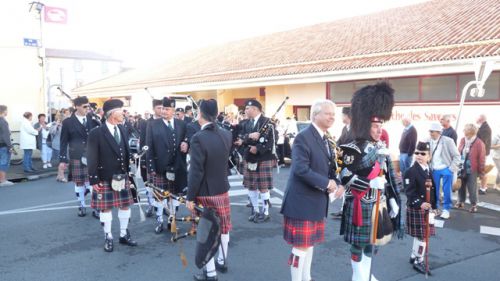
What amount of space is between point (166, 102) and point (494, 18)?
1110 cm

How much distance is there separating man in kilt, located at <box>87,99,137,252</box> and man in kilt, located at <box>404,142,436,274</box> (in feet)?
11.5

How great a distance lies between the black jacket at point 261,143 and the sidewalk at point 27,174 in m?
7.66

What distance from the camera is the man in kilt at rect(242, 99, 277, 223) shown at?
20.8 ft

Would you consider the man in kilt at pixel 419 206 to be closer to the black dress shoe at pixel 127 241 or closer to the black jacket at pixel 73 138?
the black dress shoe at pixel 127 241

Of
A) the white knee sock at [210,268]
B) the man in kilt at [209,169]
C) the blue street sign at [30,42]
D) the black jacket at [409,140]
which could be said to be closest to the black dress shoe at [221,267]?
the man in kilt at [209,169]

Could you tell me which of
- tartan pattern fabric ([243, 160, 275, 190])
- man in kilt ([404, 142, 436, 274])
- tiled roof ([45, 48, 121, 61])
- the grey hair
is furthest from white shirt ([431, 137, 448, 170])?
tiled roof ([45, 48, 121, 61])

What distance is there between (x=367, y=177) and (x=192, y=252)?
2.59 meters

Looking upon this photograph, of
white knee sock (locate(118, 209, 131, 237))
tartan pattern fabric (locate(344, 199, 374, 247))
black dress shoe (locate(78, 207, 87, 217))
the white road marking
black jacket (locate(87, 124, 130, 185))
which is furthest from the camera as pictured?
black dress shoe (locate(78, 207, 87, 217))

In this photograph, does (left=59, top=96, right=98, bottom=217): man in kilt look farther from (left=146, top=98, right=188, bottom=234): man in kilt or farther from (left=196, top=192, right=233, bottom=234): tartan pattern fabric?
(left=196, top=192, right=233, bottom=234): tartan pattern fabric

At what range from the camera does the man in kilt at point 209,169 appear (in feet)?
12.7

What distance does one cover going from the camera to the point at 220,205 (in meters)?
4.11

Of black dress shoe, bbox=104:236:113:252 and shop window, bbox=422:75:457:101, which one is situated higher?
shop window, bbox=422:75:457:101

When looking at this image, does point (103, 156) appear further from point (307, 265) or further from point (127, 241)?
point (307, 265)

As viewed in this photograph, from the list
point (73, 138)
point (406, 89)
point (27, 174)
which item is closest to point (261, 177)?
point (73, 138)
